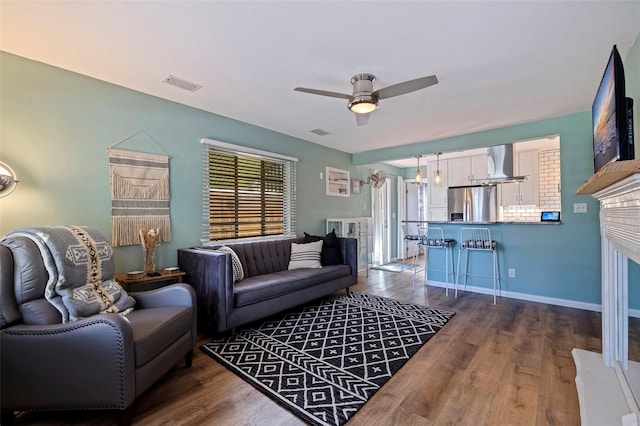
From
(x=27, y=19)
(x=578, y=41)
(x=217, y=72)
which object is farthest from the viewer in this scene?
(x=217, y=72)

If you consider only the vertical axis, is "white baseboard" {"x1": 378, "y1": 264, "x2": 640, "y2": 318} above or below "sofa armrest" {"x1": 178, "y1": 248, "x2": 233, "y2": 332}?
below

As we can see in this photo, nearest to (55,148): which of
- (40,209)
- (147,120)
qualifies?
(40,209)

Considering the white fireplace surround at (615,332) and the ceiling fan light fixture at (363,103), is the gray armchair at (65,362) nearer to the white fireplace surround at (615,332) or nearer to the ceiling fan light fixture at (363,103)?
the ceiling fan light fixture at (363,103)

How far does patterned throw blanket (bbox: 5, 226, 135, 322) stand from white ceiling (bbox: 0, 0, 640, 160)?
137cm

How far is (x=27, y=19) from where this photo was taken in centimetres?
178

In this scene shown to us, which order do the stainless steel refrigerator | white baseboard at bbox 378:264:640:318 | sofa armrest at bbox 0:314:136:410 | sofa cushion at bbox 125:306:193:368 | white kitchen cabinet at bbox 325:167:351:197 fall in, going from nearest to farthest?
1. sofa armrest at bbox 0:314:136:410
2. sofa cushion at bbox 125:306:193:368
3. white baseboard at bbox 378:264:640:318
4. white kitchen cabinet at bbox 325:167:351:197
5. the stainless steel refrigerator

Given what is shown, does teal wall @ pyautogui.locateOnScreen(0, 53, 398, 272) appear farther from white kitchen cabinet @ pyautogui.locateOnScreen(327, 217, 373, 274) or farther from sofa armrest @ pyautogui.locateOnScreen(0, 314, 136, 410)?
white kitchen cabinet @ pyautogui.locateOnScreen(327, 217, 373, 274)

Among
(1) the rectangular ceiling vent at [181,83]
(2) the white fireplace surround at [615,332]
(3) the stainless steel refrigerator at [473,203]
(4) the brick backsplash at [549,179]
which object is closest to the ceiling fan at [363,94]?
(1) the rectangular ceiling vent at [181,83]

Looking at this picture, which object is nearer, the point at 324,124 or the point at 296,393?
the point at 296,393

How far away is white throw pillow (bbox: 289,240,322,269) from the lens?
150 inches

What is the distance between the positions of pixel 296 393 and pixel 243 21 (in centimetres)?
244

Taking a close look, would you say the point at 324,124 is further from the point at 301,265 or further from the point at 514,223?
the point at 514,223

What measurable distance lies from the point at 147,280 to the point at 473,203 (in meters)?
5.58

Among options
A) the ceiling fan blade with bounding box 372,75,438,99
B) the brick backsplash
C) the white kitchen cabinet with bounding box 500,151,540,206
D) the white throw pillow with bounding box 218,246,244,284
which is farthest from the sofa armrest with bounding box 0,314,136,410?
the brick backsplash
